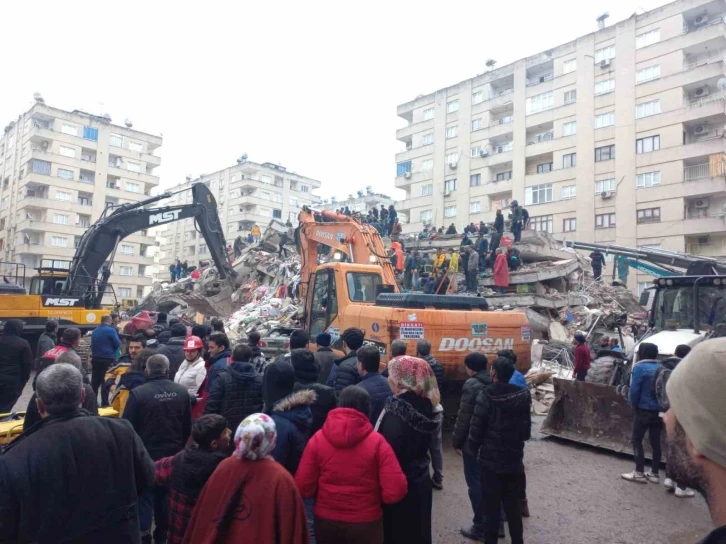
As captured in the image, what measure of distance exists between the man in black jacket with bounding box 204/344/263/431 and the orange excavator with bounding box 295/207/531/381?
8.89 feet

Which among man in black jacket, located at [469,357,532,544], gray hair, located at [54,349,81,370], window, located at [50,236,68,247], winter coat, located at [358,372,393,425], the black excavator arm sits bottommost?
man in black jacket, located at [469,357,532,544]

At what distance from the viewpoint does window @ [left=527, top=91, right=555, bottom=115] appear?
35719 mm

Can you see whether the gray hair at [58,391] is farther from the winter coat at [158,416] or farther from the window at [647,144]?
the window at [647,144]

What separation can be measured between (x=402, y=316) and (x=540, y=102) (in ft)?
113

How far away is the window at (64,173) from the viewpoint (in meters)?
43.1

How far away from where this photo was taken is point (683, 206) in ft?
93.9

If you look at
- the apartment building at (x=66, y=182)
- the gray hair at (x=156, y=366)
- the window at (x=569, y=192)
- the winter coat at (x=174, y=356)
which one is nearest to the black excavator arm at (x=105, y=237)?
the winter coat at (x=174, y=356)

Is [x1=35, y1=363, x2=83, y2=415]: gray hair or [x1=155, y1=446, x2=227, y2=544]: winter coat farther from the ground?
[x1=35, y1=363, x2=83, y2=415]: gray hair

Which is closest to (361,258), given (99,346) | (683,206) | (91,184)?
(99,346)

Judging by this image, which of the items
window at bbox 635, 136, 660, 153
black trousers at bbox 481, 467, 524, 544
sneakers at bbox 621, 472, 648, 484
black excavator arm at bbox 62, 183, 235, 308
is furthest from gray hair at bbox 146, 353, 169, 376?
window at bbox 635, 136, 660, 153

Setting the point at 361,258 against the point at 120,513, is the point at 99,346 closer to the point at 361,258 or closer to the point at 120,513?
the point at 361,258

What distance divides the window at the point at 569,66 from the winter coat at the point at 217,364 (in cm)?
3669

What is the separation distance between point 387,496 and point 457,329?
458 centimetres

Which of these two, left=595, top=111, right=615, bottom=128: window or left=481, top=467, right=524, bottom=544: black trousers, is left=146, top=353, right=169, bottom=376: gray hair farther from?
left=595, top=111, right=615, bottom=128: window
